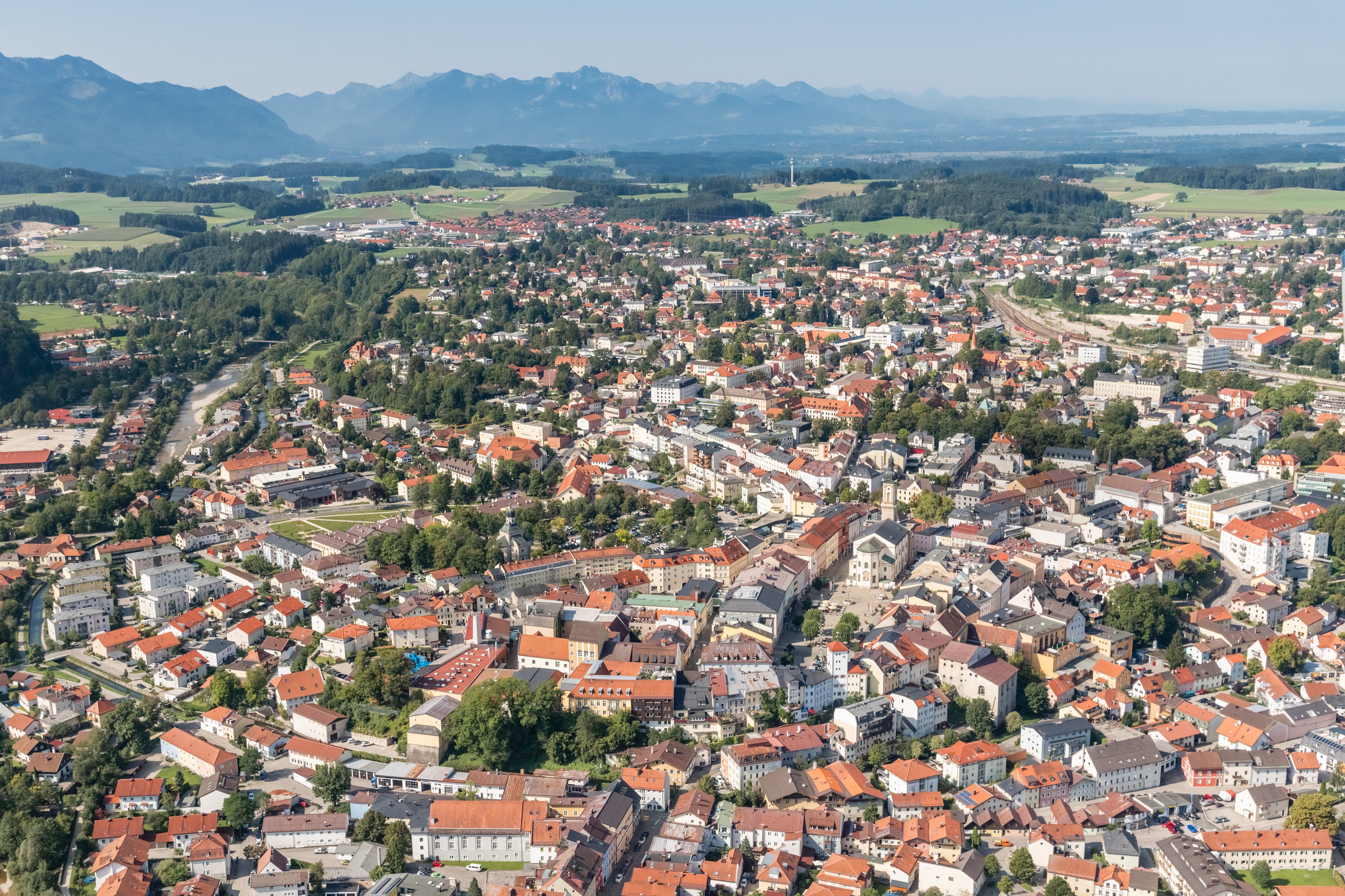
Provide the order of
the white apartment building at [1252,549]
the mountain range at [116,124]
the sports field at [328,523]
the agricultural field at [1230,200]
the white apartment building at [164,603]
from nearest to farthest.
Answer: the white apartment building at [164,603]
the white apartment building at [1252,549]
the sports field at [328,523]
the agricultural field at [1230,200]
the mountain range at [116,124]

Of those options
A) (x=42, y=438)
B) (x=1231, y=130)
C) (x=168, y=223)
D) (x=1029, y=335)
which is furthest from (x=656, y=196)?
(x=1231, y=130)

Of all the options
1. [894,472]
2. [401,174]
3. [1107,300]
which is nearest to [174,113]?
[401,174]

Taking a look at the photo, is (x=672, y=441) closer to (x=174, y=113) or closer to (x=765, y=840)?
(x=765, y=840)

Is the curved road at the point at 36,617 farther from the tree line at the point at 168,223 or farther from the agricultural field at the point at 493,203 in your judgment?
the agricultural field at the point at 493,203

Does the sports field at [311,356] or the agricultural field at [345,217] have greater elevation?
the agricultural field at [345,217]

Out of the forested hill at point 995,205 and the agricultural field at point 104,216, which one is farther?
the agricultural field at point 104,216

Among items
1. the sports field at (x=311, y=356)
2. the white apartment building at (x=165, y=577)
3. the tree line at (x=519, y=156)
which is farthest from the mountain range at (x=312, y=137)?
the white apartment building at (x=165, y=577)

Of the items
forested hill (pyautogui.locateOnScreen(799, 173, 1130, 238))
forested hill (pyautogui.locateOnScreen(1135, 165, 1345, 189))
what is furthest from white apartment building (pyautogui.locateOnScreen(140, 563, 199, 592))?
forested hill (pyautogui.locateOnScreen(1135, 165, 1345, 189))
